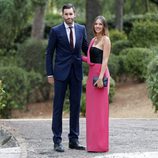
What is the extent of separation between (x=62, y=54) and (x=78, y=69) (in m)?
0.29

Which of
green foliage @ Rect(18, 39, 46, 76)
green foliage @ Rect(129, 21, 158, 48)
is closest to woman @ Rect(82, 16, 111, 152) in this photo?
green foliage @ Rect(18, 39, 46, 76)

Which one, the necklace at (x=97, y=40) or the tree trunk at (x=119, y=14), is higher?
the tree trunk at (x=119, y=14)

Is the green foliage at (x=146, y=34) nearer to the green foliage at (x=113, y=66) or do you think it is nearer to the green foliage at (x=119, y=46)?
the green foliage at (x=119, y=46)

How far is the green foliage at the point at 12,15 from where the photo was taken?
699 inches

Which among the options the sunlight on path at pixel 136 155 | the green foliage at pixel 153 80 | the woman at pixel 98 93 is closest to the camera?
the sunlight on path at pixel 136 155

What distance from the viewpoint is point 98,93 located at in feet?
25.0

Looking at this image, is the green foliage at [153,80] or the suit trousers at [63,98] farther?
the green foliage at [153,80]

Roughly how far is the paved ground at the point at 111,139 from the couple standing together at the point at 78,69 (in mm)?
245

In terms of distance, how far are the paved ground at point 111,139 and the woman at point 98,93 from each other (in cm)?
19

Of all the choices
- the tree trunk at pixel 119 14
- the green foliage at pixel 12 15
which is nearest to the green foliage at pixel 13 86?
the green foliage at pixel 12 15

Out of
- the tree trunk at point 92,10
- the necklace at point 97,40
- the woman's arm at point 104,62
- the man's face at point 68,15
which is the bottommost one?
the woman's arm at point 104,62

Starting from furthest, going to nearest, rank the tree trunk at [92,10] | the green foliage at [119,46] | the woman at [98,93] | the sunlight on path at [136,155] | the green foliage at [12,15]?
the green foliage at [119,46] < the tree trunk at [92,10] < the green foliage at [12,15] < the woman at [98,93] < the sunlight on path at [136,155]

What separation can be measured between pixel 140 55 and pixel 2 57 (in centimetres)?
532

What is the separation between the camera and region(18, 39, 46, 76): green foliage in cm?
1969
